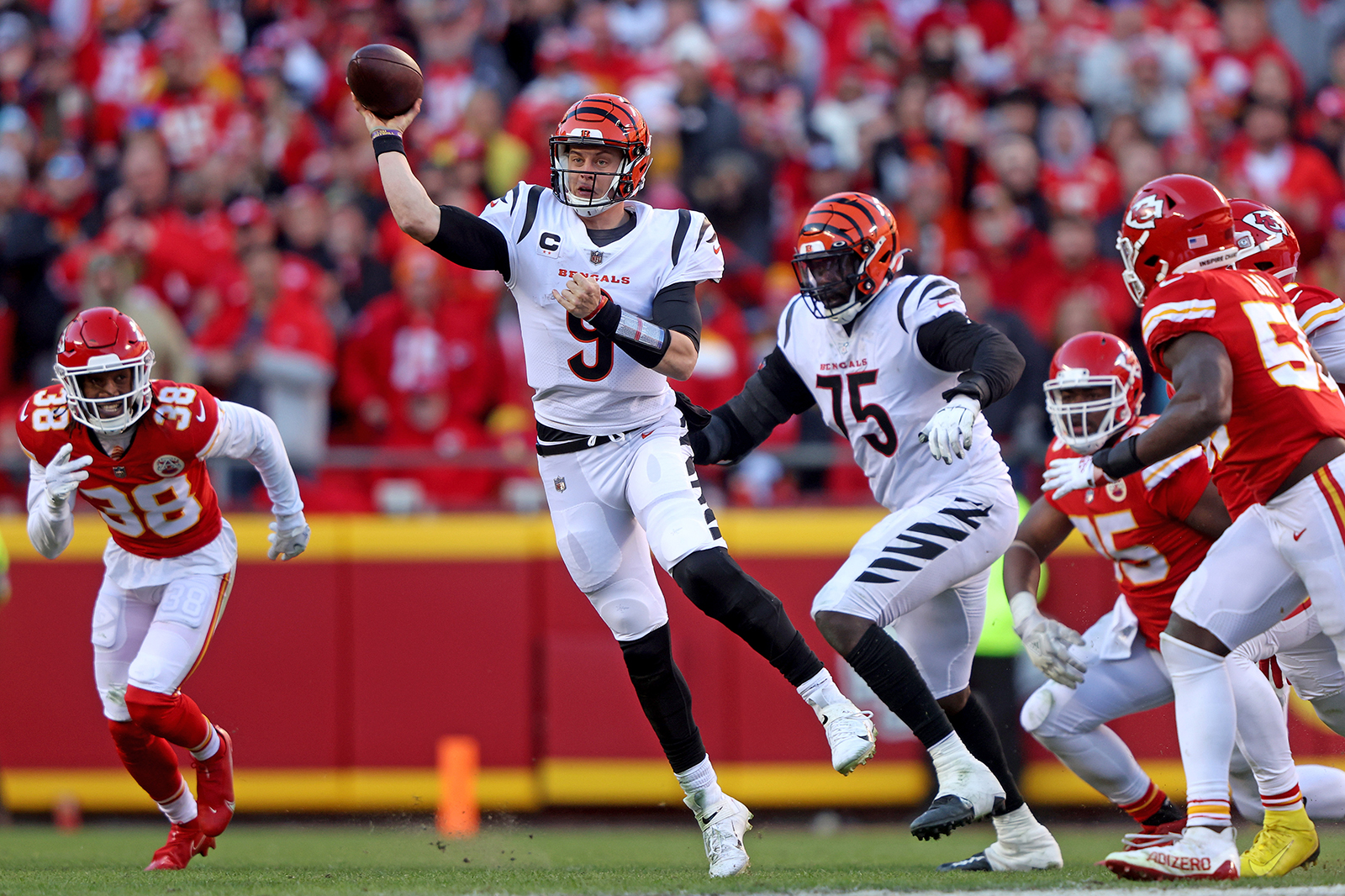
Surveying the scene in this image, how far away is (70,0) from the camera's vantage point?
12.0 meters

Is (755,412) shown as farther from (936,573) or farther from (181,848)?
(181,848)

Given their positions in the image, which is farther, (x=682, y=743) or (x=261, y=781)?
(x=261, y=781)

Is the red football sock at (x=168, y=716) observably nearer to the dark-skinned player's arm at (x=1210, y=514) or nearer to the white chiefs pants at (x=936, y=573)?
the white chiefs pants at (x=936, y=573)

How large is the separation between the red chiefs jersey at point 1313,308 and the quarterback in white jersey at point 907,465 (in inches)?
42.6

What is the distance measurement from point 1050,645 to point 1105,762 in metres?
0.51

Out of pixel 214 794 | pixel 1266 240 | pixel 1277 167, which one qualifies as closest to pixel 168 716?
pixel 214 794

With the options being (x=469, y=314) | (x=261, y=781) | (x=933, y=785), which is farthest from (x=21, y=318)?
(x=933, y=785)

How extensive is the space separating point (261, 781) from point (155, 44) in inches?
238

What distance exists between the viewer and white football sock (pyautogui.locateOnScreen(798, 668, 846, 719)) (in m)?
4.85

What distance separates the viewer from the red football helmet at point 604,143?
5.05 metres

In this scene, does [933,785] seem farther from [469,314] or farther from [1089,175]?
[1089,175]

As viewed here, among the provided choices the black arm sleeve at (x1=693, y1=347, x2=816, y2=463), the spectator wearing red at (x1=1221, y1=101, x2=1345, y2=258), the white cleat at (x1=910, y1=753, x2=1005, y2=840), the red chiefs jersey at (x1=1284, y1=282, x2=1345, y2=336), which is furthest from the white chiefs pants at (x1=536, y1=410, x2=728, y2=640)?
the spectator wearing red at (x1=1221, y1=101, x2=1345, y2=258)

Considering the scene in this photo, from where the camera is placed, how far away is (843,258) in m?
5.14

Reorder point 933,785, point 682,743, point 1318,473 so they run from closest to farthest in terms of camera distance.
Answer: point 1318,473 < point 682,743 < point 933,785
